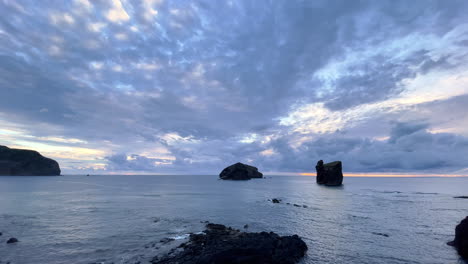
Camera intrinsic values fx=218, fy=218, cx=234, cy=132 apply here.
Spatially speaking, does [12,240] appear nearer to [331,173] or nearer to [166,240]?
[166,240]

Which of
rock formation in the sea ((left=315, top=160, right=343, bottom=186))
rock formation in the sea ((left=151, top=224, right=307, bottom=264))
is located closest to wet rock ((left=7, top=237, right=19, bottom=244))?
rock formation in the sea ((left=151, top=224, right=307, bottom=264))

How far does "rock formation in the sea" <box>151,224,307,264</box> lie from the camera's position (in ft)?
71.0

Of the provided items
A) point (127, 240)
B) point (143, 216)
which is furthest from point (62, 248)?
point (143, 216)

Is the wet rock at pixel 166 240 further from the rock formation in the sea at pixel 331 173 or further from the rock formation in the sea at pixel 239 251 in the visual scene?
the rock formation in the sea at pixel 331 173

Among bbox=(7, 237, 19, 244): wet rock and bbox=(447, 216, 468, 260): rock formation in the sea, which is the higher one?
bbox=(447, 216, 468, 260): rock formation in the sea

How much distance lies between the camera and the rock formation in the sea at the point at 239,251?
2164 centimetres

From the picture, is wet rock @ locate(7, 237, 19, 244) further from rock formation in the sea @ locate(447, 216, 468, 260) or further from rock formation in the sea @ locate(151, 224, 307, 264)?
rock formation in the sea @ locate(447, 216, 468, 260)

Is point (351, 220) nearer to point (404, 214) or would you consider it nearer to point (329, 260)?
point (404, 214)

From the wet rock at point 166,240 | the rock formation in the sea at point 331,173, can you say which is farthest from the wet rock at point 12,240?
the rock formation in the sea at point 331,173

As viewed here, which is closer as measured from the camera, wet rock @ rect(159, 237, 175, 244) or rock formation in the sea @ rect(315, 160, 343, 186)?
wet rock @ rect(159, 237, 175, 244)

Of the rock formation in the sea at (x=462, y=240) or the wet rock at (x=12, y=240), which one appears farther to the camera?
the wet rock at (x=12, y=240)

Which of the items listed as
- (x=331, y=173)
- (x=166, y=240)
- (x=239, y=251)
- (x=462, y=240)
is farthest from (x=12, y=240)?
(x=331, y=173)

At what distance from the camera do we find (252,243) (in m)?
24.9

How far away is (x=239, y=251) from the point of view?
74.0 feet
